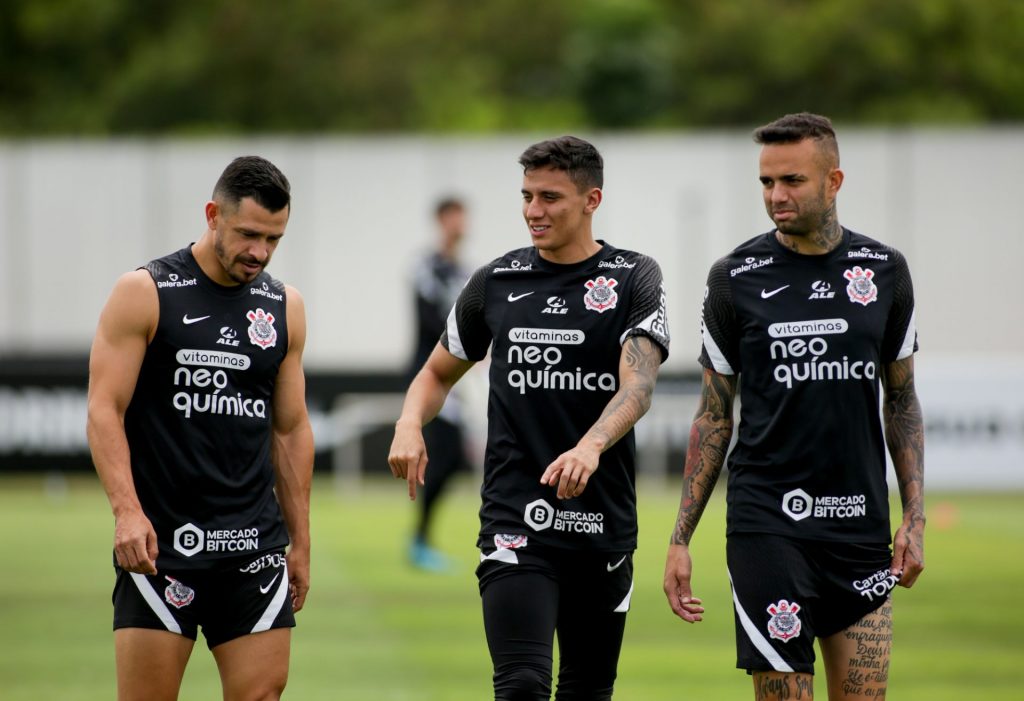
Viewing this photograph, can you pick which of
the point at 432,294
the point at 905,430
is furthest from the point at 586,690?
the point at 432,294

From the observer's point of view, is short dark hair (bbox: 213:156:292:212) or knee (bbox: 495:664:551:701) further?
short dark hair (bbox: 213:156:292:212)

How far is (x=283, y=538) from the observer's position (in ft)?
20.8

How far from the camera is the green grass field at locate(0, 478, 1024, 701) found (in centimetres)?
943

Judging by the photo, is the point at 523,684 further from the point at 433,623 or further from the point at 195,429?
the point at 433,623

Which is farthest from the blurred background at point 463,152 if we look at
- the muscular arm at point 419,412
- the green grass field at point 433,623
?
the muscular arm at point 419,412

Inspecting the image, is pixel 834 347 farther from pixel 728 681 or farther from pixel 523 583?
pixel 728 681

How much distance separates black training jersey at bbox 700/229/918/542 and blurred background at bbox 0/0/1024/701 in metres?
3.28

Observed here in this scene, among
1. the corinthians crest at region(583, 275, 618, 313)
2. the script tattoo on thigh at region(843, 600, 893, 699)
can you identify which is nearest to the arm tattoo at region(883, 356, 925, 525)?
the script tattoo on thigh at region(843, 600, 893, 699)

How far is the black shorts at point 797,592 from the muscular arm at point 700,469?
0.24 metres

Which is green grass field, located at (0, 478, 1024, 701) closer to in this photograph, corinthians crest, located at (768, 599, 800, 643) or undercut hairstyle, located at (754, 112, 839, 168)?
corinthians crest, located at (768, 599, 800, 643)

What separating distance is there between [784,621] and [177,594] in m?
2.15

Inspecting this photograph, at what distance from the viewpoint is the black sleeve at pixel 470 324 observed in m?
6.58

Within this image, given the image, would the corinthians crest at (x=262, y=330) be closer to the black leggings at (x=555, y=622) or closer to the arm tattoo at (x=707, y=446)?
the black leggings at (x=555, y=622)

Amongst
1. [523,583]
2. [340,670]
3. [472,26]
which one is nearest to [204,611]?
[523,583]
